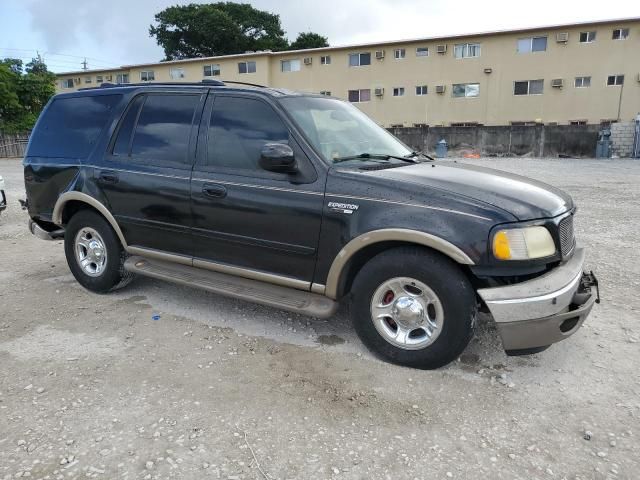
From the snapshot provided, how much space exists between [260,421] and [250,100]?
2.44 meters

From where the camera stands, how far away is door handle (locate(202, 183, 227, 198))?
394 centimetres

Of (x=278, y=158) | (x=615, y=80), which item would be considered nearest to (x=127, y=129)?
(x=278, y=158)

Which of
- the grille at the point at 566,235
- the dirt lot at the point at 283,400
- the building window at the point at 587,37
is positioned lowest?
the dirt lot at the point at 283,400

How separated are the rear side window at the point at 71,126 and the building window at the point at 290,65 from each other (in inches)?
1392

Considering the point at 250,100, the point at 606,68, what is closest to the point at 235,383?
the point at 250,100

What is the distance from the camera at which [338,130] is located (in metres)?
4.13

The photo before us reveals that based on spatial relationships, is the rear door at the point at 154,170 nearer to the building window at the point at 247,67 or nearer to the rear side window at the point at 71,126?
the rear side window at the point at 71,126

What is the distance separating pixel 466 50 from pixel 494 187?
110 feet

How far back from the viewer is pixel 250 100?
3.97 meters

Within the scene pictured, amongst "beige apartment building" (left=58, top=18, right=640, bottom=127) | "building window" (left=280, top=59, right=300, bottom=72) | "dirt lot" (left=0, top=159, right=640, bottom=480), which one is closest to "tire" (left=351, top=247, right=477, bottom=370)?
"dirt lot" (left=0, top=159, right=640, bottom=480)

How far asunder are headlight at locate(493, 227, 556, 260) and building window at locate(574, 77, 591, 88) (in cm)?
3357

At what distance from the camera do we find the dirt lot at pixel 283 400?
253 cm

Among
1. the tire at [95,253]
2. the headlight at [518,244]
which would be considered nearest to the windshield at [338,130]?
the headlight at [518,244]

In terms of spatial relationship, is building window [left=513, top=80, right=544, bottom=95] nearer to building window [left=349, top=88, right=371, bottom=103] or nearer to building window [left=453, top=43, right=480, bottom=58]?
building window [left=453, top=43, right=480, bottom=58]
